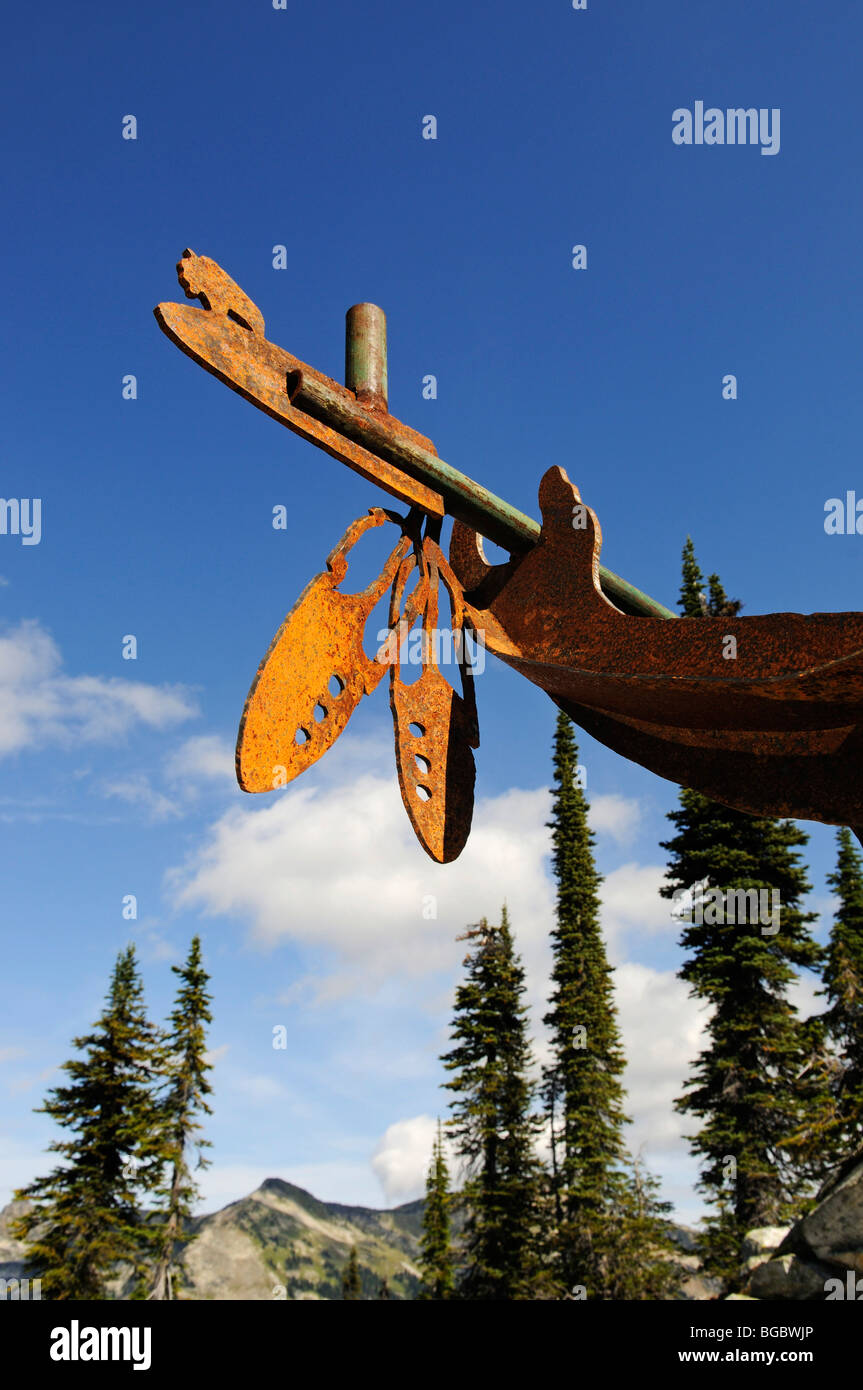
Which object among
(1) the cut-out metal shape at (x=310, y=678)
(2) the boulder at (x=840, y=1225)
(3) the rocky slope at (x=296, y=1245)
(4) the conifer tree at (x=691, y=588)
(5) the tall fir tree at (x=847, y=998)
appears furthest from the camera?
(3) the rocky slope at (x=296, y=1245)

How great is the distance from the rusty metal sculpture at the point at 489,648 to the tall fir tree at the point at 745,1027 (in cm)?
1610

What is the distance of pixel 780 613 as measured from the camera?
1.99 meters

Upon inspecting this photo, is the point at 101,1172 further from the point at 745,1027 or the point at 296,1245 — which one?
the point at 296,1245

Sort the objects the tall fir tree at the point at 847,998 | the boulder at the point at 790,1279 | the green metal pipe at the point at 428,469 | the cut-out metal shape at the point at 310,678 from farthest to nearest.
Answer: the tall fir tree at the point at 847,998 → the boulder at the point at 790,1279 → the green metal pipe at the point at 428,469 → the cut-out metal shape at the point at 310,678

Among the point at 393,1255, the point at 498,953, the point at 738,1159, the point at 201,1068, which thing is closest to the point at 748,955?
the point at 738,1159

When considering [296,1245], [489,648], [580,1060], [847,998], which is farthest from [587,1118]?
[296,1245]

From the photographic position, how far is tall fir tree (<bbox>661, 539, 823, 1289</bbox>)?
18969mm

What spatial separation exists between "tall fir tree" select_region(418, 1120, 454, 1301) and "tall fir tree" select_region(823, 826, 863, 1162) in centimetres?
1275

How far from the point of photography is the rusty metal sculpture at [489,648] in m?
1.94

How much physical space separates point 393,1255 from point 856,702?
178m

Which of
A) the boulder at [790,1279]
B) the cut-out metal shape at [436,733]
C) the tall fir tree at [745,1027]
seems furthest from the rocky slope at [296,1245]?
the cut-out metal shape at [436,733]

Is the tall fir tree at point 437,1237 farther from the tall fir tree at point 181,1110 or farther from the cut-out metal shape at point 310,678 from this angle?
the cut-out metal shape at point 310,678

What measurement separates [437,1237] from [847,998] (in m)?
19.8
